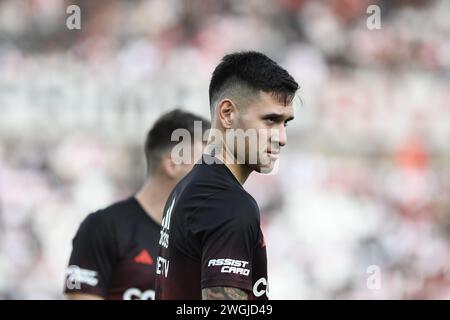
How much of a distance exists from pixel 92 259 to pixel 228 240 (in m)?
2.09

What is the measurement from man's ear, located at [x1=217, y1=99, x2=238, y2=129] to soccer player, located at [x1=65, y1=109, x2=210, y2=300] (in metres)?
1.83

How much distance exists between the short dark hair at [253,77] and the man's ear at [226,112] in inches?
2.5

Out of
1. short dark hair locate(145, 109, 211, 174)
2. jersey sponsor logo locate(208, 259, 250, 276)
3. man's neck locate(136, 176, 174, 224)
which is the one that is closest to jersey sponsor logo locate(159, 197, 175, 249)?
jersey sponsor logo locate(208, 259, 250, 276)

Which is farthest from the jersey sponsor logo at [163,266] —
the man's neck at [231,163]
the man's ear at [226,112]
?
the man's ear at [226,112]

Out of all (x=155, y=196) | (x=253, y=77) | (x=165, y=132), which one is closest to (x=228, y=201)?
(x=253, y=77)

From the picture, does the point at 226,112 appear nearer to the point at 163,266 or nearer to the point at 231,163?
the point at 231,163

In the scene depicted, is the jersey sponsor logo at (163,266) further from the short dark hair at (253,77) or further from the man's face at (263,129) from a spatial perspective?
the short dark hair at (253,77)

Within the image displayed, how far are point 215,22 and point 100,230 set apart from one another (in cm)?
587

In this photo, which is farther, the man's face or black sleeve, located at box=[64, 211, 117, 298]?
black sleeve, located at box=[64, 211, 117, 298]

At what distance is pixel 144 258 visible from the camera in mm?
4980

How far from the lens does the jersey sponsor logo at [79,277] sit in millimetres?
4750

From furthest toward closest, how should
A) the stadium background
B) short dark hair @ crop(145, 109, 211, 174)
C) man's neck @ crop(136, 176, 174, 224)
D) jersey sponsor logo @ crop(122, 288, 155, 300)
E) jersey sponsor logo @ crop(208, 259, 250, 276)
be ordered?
the stadium background < short dark hair @ crop(145, 109, 211, 174) < man's neck @ crop(136, 176, 174, 224) < jersey sponsor logo @ crop(122, 288, 155, 300) < jersey sponsor logo @ crop(208, 259, 250, 276)

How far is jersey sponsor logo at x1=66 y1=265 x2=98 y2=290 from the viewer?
4750 millimetres

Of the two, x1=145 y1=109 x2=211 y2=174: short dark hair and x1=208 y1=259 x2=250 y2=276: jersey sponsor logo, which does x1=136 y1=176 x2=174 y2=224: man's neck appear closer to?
x1=145 y1=109 x2=211 y2=174: short dark hair
